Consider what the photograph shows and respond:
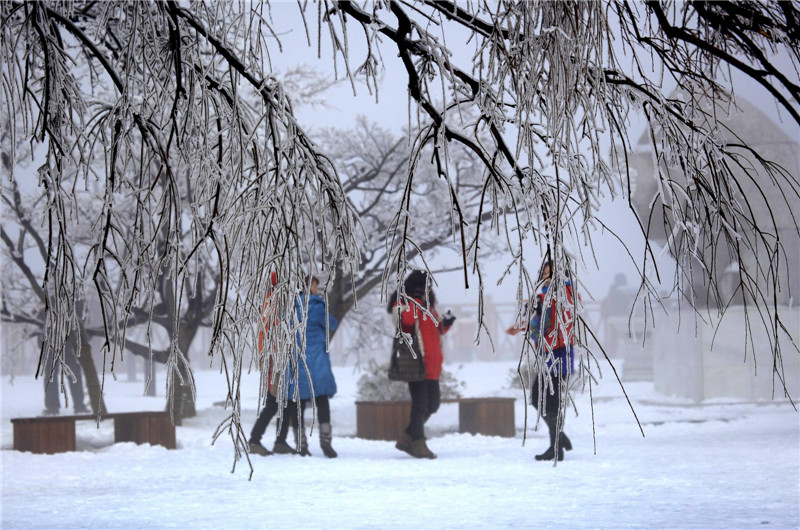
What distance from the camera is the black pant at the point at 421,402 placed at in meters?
7.61

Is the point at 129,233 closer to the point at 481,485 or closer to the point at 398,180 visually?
the point at 481,485

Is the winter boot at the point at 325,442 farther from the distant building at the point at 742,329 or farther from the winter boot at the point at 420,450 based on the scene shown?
the distant building at the point at 742,329

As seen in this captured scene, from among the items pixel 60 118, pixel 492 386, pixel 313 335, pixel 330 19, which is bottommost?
pixel 492 386

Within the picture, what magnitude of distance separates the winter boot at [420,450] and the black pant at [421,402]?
0.04 meters

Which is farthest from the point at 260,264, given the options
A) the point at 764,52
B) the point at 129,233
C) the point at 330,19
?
the point at 764,52

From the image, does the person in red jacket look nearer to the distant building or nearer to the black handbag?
the black handbag

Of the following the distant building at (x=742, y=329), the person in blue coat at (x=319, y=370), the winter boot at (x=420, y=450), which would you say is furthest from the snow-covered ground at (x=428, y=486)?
the distant building at (x=742, y=329)

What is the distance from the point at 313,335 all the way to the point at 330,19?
5.18 meters

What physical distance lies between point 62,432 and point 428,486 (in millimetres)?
Result: 4403

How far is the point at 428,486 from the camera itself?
233 inches

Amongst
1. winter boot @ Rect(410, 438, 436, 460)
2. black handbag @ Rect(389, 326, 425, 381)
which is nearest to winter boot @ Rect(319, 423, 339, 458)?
winter boot @ Rect(410, 438, 436, 460)

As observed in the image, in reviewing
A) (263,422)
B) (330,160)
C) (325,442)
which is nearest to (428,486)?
(325,442)

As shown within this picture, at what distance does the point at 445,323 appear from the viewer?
7934mm

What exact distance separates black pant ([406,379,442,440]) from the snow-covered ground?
25cm
